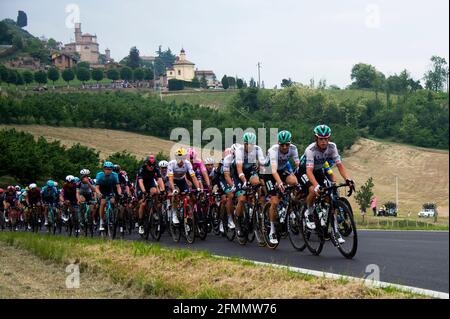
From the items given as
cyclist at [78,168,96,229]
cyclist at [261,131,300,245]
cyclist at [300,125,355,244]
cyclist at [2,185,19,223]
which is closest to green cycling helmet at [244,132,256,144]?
cyclist at [261,131,300,245]

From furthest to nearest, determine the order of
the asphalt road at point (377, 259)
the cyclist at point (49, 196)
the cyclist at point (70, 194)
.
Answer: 1. the cyclist at point (49, 196)
2. the cyclist at point (70, 194)
3. the asphalt road at point (377, 259)

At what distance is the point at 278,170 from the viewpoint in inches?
529

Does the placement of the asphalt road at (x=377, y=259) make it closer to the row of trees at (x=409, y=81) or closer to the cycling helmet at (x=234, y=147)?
the cycling helmet at (x=234, y=147)

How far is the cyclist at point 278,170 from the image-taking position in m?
12.5

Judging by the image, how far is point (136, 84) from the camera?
198 metres

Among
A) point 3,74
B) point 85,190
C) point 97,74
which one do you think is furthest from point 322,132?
point 97,74

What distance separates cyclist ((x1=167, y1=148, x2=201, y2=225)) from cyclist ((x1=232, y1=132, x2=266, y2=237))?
1.41 meters

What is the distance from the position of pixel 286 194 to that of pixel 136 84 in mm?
188177

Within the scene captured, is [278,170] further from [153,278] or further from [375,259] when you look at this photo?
[153,278]

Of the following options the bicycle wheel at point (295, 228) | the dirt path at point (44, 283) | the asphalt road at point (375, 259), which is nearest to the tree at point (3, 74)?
the dirt path at point (44, 283)

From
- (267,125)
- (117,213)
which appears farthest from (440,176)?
(117,213)

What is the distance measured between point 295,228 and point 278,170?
1.22 metres

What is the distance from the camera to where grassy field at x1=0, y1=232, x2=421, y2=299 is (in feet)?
27.0
